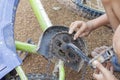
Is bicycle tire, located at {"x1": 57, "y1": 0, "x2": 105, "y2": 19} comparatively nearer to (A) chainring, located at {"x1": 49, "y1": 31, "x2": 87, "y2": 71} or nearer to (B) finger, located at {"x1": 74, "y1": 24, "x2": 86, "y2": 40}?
(B) finger, located at {"x1": 74, "y1": 24, "x2": 86, "y2": 40}

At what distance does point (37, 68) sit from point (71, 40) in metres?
0.42

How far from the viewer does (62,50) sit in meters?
1.25

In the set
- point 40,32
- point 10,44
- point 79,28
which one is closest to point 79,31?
point 79,28

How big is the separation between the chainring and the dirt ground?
0.31m

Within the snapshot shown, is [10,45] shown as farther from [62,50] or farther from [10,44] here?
[62,50]

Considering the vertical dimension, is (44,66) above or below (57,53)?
below

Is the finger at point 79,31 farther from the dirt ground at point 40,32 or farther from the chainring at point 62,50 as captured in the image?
the dirt ground at point 40,32

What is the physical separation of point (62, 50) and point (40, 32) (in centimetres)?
65

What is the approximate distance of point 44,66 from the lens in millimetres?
1639

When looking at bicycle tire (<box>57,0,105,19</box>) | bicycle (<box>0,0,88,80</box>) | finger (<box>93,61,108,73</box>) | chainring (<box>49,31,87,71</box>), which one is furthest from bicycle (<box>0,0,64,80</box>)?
bicycle tire (<box>57,0,105,19</box>)

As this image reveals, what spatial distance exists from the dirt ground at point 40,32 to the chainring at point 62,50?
31cm

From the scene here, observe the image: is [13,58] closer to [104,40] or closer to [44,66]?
[44,66]

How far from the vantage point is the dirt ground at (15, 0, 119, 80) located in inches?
64.0

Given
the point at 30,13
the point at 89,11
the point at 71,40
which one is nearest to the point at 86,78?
the point at 71,40
